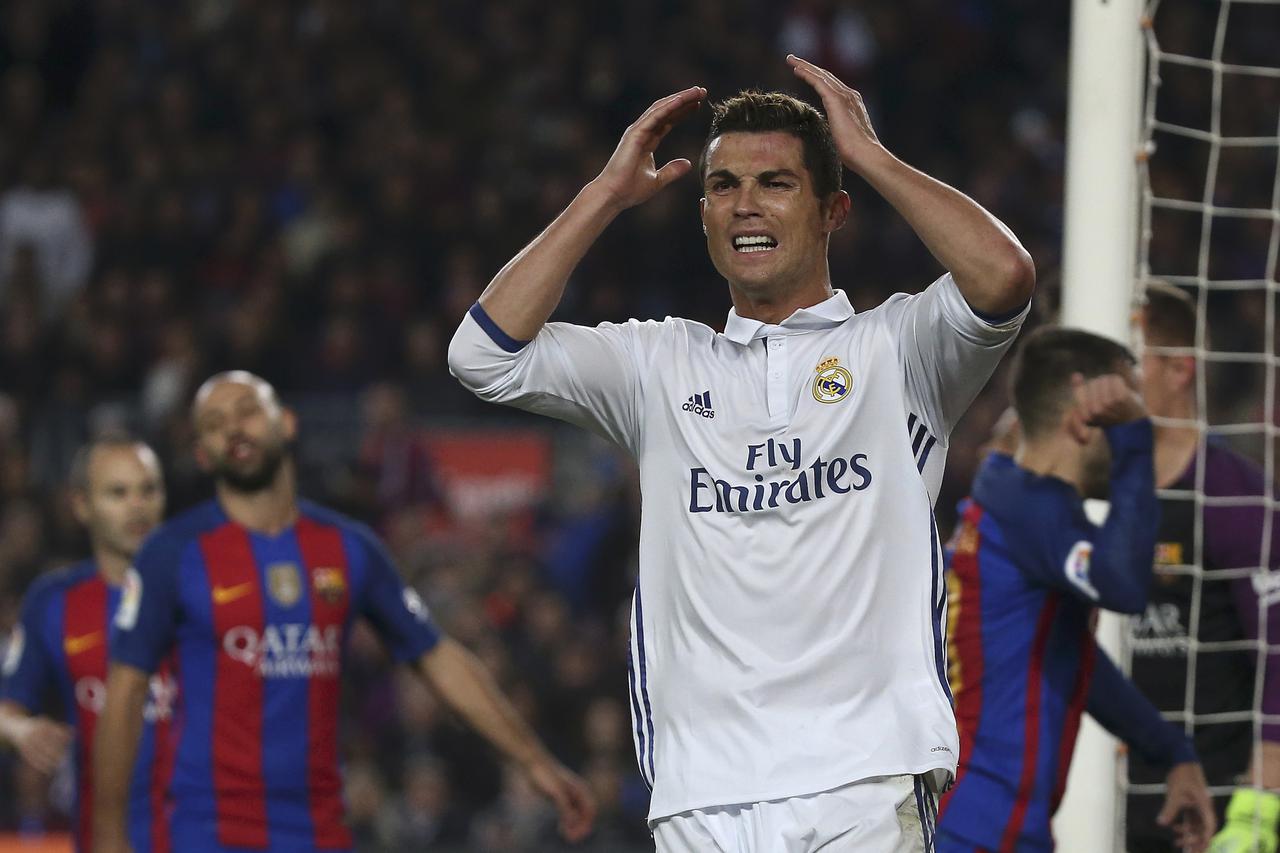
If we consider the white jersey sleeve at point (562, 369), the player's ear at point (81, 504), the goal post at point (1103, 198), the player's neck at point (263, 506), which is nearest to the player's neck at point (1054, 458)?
the goal post at point (1103, 198)

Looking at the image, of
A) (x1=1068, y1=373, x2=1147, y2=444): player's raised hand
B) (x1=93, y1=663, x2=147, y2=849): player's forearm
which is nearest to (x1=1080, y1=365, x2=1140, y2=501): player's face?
(x1=1068, y1=373, x2=1147, y2=444): player's raised hand

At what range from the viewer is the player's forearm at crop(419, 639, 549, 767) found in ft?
18.3

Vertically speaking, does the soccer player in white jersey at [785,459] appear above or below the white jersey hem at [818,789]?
above

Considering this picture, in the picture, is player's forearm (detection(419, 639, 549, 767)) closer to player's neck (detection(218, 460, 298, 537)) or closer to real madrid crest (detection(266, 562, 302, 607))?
real madrid crest (detection(266, 562, 302, 607))

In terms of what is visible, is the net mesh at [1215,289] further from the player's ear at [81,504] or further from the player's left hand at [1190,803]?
the player's ear at [81,504]

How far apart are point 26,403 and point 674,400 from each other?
27.1 ft

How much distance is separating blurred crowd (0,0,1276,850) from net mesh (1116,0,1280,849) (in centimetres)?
11

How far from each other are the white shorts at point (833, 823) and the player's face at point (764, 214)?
0.90 meters

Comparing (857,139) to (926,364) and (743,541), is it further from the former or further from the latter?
(743,541)

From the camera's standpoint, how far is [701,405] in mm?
3521

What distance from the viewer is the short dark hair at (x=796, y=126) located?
140 inches

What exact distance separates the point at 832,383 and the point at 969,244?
36 cm

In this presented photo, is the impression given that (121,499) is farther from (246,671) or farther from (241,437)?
(246,671)

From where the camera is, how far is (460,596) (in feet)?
32.8
